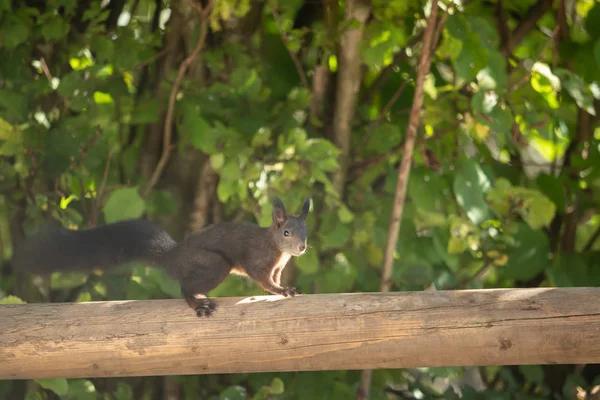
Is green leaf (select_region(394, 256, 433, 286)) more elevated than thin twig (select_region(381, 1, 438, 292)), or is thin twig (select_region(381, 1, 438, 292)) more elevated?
thin twig (select_region(381, 1, 438, 292))

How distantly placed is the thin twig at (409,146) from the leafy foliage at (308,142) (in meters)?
0.06

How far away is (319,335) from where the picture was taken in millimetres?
1788

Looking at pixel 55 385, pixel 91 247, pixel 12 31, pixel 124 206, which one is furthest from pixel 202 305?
pixel 12 31

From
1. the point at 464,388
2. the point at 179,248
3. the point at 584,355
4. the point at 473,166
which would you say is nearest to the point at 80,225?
the point at 179,248

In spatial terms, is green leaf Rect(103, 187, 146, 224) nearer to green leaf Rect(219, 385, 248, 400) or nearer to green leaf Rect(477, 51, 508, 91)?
green leaf Rect(219, 385, 248, 400)

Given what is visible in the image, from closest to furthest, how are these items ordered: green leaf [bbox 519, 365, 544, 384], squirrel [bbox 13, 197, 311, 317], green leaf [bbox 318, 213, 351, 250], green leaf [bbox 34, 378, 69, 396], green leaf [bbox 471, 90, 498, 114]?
squirrel [bbox 13, 197, 311, 317]
green leaf [bbox 34, 378, 69, 396]
green leaf [bbox 471, 90, 498, 114]
green leaf [bbox 318, 213, 351, 250]
green leaf [bbox 519, 365, 544, 384]

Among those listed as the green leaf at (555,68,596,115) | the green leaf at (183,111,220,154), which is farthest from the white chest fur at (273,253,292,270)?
the green leaf at (555,68,596,115)

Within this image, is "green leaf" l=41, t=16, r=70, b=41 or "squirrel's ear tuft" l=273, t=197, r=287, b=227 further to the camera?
"green leaf" l=41, t=16, r=70, b=41

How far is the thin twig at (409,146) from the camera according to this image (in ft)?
8.74

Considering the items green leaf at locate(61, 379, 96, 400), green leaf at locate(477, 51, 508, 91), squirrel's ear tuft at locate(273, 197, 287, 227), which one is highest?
green leaf at locate(477, 51, 508, 91)

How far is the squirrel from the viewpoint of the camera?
220cm

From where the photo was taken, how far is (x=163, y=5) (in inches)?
129

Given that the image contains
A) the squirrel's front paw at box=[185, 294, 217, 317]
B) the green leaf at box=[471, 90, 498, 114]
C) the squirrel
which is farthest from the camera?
the green leaf at box=[471, 90, 498, 114]

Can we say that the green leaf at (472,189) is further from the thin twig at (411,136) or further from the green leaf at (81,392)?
the green leaf at (81,392)
